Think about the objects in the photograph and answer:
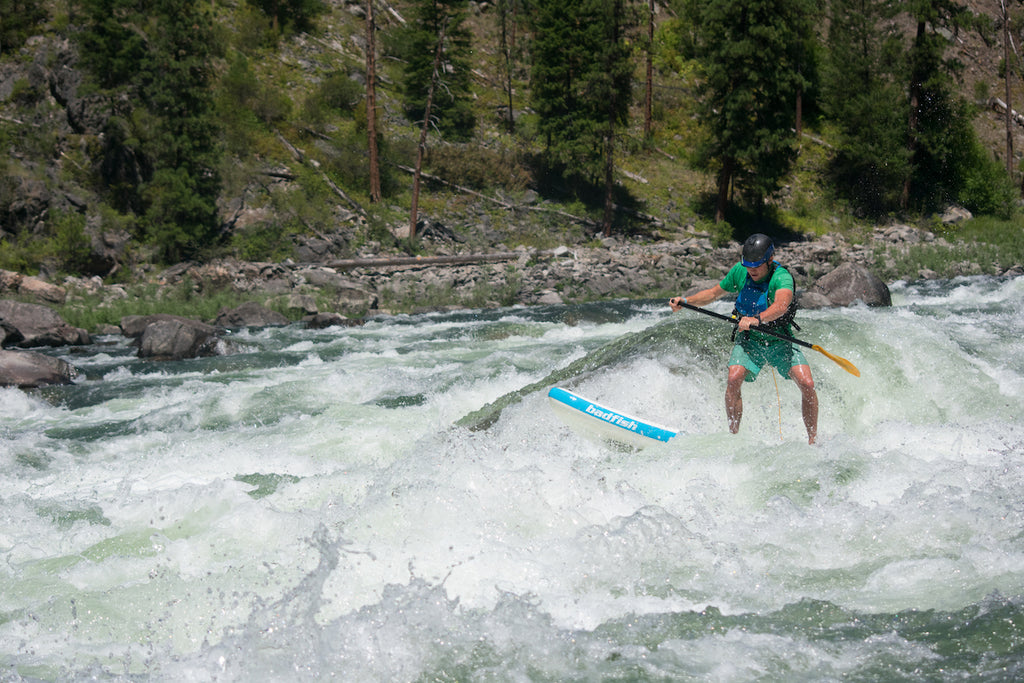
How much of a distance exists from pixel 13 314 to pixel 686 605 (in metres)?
13.3

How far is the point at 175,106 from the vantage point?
65.9 feet

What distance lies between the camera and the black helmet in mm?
5363

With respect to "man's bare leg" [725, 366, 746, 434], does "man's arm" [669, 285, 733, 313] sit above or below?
above

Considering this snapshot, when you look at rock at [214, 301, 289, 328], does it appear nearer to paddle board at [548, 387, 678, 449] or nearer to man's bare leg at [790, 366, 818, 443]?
paddle board at [548, 387, 678, 449]

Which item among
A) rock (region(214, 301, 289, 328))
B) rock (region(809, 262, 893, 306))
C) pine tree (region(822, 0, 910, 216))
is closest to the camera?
rock (region(809, 262, 893, 306))

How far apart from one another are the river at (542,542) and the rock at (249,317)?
24.9 feet

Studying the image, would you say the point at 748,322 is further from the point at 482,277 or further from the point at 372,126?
the point at 372,126

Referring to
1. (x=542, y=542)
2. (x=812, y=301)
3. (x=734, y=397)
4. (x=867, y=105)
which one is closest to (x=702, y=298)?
(x=734, y=397)

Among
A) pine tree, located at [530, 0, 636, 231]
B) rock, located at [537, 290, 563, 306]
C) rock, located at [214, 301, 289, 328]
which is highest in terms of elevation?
pine tree, located at [530, 0, 636, 231]

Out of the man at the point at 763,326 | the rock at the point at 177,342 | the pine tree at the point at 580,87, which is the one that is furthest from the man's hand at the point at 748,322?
the pine tree at the point at 580,87

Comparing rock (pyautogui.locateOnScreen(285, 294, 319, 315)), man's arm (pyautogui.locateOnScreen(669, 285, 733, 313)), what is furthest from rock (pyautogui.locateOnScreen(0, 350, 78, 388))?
man's arm (pyautogui.locateOnScreen(669, 285, 733, 313))

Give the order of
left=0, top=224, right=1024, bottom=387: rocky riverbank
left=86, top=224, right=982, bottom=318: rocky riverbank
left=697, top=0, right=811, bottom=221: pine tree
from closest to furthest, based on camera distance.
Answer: left=0, top=224, right=1024, bottom=387: rocky riverbank → left=86, top=224, right=982, bottom=318: rocky riverbank → left=697, top=0, right=811, bottom=221: pine tree

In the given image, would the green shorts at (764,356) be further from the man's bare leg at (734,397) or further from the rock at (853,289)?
the rock at (853,289)

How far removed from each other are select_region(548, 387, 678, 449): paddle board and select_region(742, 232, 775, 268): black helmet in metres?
1.38
